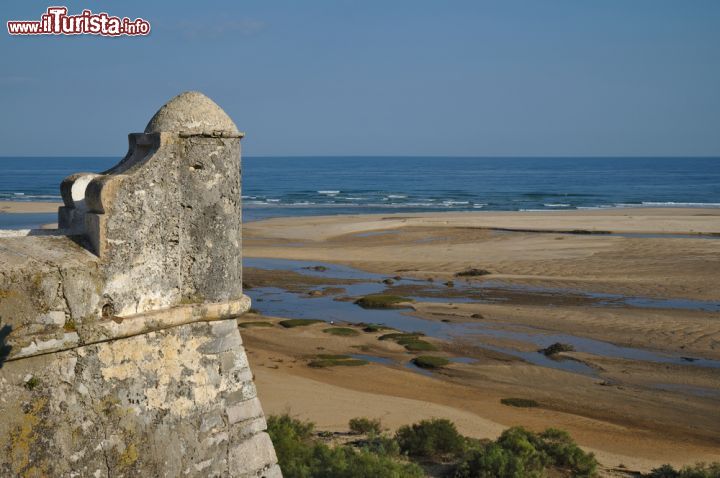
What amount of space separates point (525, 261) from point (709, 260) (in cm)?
663

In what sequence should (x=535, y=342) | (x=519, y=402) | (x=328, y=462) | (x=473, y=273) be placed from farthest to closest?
1. (x=473, y=273)
2. (x=535, y=342)
3. (x=519, y=402)
4. (x=328, y=462)

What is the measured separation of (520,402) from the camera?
44.1ft

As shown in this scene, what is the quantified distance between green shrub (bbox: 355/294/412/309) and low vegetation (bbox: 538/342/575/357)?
5565 millimetres

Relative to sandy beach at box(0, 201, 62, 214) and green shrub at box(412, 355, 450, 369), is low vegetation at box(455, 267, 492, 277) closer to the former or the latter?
green shrub at box(412, 355, 450, 369)


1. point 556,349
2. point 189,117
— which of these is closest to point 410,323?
point 556,349

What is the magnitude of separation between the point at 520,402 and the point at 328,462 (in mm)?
6000

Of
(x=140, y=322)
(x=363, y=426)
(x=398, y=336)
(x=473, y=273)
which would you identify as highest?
(x=140, y=322)

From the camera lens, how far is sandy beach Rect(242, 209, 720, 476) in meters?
12.6

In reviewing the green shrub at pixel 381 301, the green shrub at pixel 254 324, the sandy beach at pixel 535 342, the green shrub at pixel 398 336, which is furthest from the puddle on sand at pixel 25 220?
Answer: the green shrub at pixel 398 336

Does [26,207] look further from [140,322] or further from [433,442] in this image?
[140,322]

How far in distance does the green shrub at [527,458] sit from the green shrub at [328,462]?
80 centimetres

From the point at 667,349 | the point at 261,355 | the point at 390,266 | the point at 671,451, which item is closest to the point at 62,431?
the point at 671,451

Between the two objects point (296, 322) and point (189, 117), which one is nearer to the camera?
point (189, 117)

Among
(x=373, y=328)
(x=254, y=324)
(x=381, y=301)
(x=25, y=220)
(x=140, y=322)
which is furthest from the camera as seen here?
(x=25, y=220)
